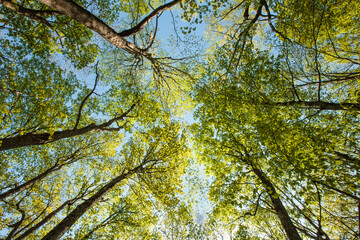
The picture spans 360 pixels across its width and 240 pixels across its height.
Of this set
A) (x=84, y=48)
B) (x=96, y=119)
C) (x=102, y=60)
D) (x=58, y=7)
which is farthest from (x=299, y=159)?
(x=96, y=119)

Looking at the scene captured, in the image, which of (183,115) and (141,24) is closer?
(141,24)

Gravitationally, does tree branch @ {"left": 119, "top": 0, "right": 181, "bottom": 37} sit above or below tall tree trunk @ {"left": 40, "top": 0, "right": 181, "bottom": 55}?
above

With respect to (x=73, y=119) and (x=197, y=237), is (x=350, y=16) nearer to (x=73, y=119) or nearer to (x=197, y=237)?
(x=197, y=237)

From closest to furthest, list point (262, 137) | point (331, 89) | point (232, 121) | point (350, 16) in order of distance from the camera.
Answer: point (262, 137) → point (232, 121) → point (350, 16) → point (331, 89)

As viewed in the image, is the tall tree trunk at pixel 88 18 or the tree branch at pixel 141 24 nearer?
the tall tree trunk at pixel 88 18

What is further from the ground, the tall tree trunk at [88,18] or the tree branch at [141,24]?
the tree branch at [141,24]

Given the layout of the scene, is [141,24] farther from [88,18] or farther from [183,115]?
[183,115]

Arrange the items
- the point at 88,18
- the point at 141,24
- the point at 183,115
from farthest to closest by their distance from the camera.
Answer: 1. the point at 183,115
2. the point at 141,24
3. the point at 88,18

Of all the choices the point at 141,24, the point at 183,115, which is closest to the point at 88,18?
the point at 141,24

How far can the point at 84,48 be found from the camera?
671 cm

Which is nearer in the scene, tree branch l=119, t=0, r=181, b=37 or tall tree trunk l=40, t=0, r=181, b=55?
tall tree trunk l=40, t=0, r=181, b=55

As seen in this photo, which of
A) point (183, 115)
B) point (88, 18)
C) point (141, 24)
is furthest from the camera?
point (183, 115)

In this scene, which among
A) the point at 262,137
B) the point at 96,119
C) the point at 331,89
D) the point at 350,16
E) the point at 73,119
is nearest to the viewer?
the point at 262,137

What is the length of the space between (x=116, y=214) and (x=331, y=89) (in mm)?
15085
